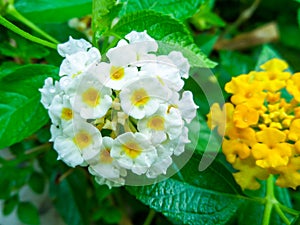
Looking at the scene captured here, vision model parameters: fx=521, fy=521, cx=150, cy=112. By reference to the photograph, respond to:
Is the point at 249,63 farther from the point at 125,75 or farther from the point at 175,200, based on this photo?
the point at 125,75

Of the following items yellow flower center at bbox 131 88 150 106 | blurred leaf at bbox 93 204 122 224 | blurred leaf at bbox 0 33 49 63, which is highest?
yellow flower center at bbox 131 88 150 106

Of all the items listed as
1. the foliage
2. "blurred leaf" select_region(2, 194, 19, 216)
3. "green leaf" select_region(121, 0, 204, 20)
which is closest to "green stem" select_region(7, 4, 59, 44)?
the foliage

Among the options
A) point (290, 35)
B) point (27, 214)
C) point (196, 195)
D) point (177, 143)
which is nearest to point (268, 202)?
point (196, 195)

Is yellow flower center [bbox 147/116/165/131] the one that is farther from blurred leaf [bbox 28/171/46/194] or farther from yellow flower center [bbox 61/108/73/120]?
blurred leaf [bbox 28/171/46/194]

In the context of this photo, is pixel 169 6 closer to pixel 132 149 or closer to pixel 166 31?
pixel 166 31

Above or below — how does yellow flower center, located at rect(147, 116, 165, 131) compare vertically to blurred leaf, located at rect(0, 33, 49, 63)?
above
